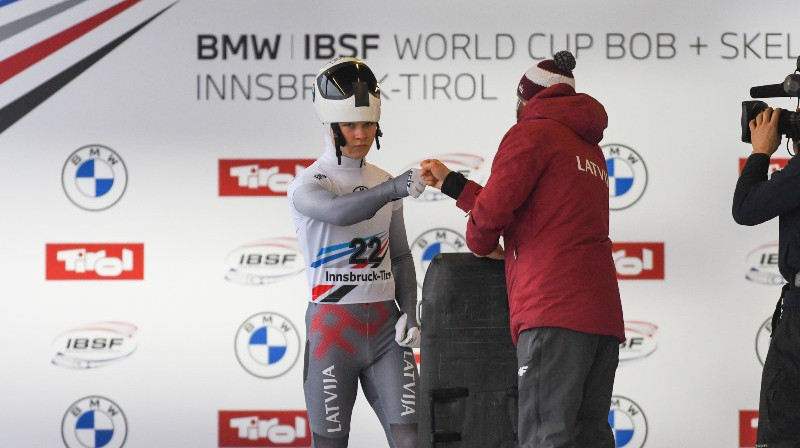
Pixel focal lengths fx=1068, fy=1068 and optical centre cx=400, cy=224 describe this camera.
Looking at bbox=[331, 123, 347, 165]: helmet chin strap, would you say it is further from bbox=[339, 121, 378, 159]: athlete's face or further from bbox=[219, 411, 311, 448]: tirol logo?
bbox=[219, 411, 311, 448]: tirol logo

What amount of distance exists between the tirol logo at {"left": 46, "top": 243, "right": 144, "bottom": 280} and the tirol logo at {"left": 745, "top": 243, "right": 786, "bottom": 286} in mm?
2511

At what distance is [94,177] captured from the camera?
175 inches

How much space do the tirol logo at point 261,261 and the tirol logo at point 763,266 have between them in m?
1.84

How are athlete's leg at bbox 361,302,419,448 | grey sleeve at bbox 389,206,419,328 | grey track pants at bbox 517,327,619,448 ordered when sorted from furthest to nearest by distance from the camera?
grey sleeve at bbox 389,206,419,328
athlete's leg at bbox 361,302,419,448
grey track pants at bbox 517,327,619,448

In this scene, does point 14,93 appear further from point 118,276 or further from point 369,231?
point 369,231

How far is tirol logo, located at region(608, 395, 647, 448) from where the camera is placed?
4.45m

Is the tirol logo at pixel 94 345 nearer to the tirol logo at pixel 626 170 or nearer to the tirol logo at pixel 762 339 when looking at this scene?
the tirol logo at pixel 626 170

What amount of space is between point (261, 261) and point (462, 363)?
5.24ft

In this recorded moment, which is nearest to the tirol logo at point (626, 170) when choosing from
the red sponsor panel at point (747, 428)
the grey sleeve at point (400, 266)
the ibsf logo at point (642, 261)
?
the ibsf logo at point (642, 261)

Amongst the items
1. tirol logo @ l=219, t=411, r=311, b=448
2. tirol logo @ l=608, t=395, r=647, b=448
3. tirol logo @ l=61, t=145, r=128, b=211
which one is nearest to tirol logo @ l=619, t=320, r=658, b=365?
tirol logo @ l=608, t=395, r=647, b=448

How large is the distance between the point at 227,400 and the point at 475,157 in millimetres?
1444

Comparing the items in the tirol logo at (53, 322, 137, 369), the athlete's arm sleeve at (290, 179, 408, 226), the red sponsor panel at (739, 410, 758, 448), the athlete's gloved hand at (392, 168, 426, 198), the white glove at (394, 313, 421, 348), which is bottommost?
the red sponsor panel at (739, 410, 758, 448)

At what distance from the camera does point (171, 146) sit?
14.5 ft

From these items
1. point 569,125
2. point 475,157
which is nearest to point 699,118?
point 475,157
